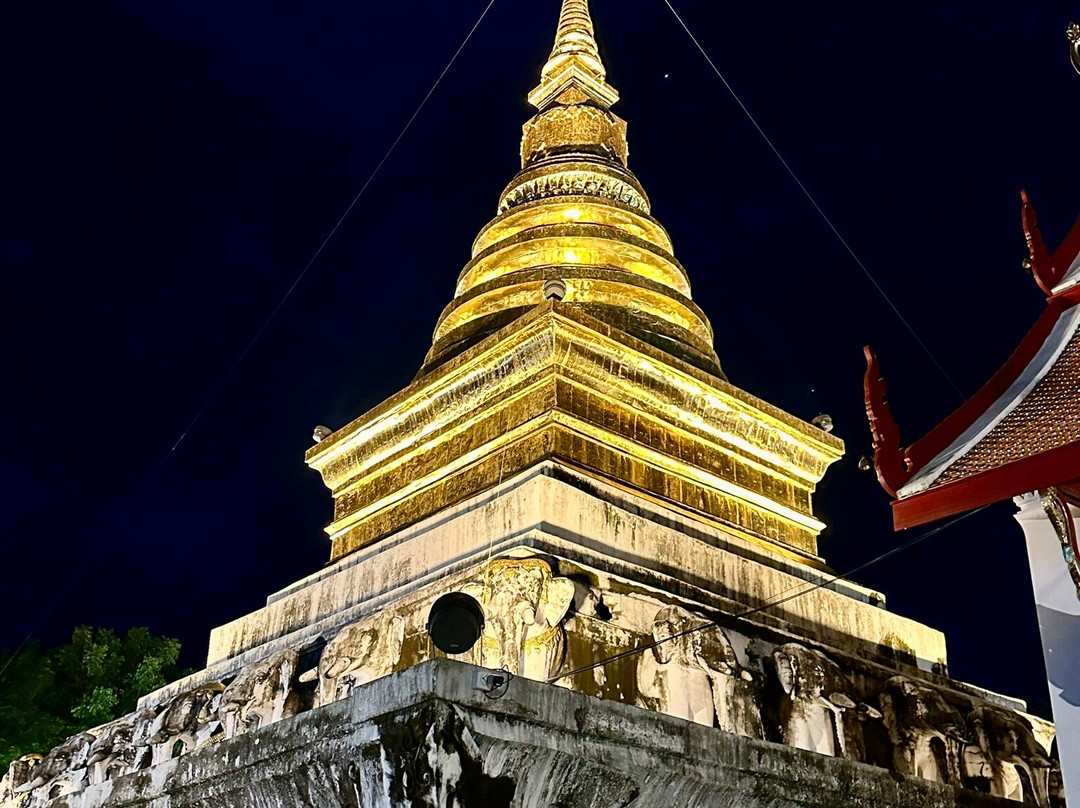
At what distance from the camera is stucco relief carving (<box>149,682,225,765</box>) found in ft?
41.9

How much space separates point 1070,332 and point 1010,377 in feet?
1.49

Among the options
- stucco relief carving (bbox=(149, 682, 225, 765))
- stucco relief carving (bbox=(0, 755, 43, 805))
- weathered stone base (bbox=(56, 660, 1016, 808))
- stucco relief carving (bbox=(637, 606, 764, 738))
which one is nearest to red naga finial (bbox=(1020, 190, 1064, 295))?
weathered stone base (bbox=(56, 660, 1016, 808))

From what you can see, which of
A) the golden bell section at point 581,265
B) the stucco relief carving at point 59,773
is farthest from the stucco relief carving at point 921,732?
the stucco relief carving at point 59,773

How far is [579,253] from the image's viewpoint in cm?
1688

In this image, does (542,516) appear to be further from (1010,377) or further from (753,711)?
(1010,377)

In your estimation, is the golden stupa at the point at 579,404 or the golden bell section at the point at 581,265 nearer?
the golden stupa at the point at 579,404

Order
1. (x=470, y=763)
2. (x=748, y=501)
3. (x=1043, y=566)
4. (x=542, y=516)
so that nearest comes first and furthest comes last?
1. (x=470, y=763)
2. (x=1043, y=566)
3. (x=542, y=516)
4. (x=748, y=501)

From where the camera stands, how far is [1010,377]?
736cm

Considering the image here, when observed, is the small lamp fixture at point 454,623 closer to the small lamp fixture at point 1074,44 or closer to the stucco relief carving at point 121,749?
the small lamp fixture at point 1074,44

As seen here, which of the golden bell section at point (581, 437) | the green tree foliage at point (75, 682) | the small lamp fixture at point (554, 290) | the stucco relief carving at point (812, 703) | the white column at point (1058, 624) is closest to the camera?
the white column at point (1058, 624)

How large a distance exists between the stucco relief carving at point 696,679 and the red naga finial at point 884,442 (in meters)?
3.68

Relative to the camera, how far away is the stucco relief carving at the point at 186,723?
12781mm

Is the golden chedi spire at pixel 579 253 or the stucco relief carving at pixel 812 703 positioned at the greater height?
the golden chedi spire at pixel 579 253

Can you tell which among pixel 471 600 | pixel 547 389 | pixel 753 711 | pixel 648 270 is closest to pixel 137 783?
pixel 471 600
